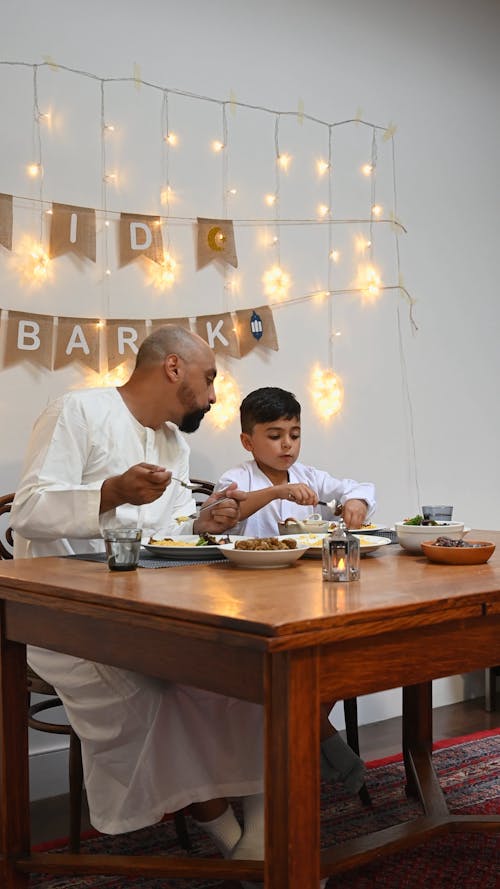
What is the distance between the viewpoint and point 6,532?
2768mm

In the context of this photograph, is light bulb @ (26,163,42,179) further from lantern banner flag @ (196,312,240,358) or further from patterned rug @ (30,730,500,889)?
patterned rug @ (30,730,500,889)

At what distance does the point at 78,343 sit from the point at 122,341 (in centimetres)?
15

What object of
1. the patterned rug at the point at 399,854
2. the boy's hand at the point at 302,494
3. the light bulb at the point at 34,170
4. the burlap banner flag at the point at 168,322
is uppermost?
the light bulb at the point at 34,170

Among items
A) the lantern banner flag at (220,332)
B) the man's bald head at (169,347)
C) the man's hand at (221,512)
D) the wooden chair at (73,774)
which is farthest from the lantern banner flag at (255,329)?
the wooden chair at (73,774)

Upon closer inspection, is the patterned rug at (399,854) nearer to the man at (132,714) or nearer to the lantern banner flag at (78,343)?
the man at (132,714)

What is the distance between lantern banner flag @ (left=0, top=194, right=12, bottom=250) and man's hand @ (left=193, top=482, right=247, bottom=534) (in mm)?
1145

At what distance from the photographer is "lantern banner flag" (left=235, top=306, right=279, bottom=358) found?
3.38 meters

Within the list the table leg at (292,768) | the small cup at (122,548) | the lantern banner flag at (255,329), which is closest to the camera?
the table leg at (292,768)

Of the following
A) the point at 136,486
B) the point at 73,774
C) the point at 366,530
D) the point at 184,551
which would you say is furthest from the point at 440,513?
the point at 73,774

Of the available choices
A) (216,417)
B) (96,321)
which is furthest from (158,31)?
(216,417)

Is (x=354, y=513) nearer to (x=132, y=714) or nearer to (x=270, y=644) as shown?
(x=132, y=714)

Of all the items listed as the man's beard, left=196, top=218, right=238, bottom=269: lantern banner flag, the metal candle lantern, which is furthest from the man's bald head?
the metal candle lantern

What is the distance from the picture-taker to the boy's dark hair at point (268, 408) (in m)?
2.77

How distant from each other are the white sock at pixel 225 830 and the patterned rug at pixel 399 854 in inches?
7.4
